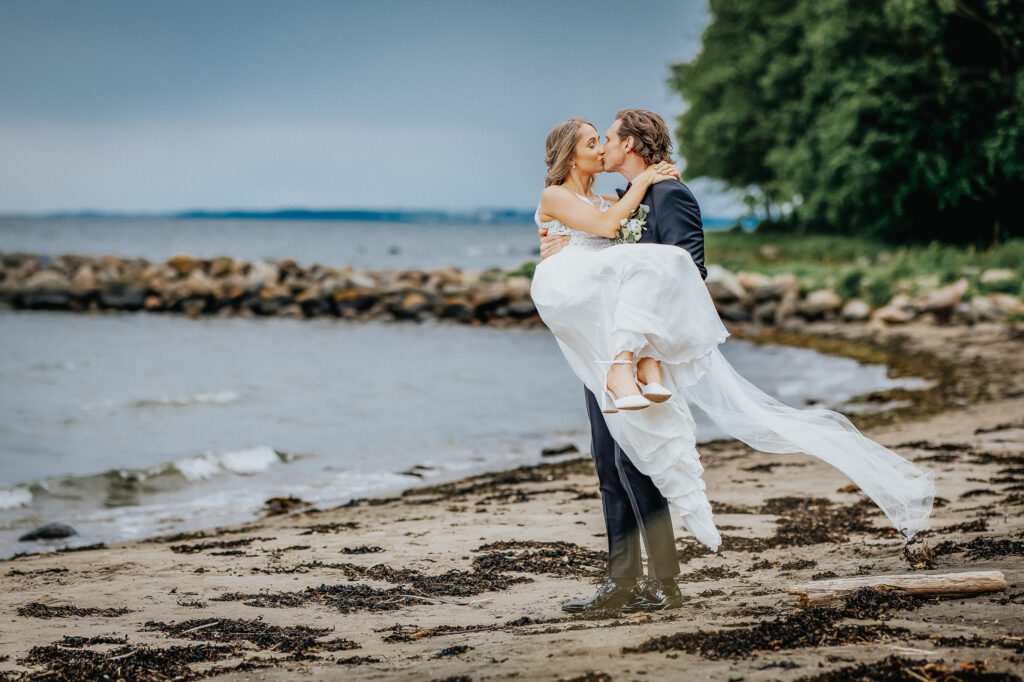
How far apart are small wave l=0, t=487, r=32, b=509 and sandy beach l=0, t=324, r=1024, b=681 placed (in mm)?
2751

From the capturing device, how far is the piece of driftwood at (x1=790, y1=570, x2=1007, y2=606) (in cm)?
420

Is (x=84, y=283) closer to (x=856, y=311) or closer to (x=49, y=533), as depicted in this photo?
(x=856, y=311)

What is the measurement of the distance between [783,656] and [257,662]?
227 centimetres

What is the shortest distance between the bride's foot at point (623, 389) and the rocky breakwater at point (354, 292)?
20.2 m

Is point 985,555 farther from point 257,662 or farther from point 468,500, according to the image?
point 468,500

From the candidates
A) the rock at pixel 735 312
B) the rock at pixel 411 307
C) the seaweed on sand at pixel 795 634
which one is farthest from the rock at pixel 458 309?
the seaweed on sand at pixel 795 634

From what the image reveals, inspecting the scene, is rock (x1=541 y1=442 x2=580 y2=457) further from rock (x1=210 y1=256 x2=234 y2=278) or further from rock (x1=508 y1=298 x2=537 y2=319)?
rock (x1=210 y1=256 x2=234 y2=278)

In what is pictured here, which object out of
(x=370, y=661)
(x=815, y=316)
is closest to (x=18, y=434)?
(x=370, y=661)

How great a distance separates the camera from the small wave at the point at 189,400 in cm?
1680

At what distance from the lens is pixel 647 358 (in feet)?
14.7

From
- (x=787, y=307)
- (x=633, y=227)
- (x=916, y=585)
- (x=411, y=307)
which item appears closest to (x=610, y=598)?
(x=916, y=585)

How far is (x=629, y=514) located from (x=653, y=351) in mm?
878

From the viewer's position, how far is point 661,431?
14.6 feet

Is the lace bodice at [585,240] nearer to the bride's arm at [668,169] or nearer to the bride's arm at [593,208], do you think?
the bride's arm at [593,208]
